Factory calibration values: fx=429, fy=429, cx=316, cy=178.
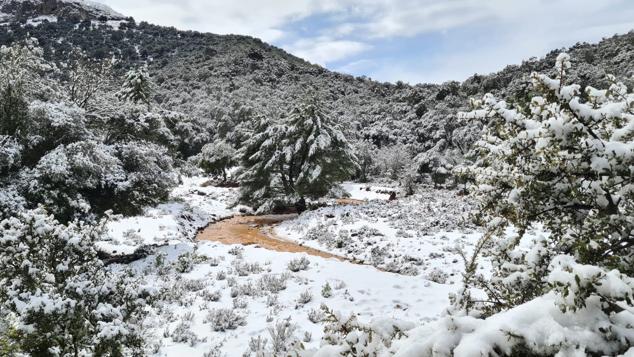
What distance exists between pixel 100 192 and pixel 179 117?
305 inches

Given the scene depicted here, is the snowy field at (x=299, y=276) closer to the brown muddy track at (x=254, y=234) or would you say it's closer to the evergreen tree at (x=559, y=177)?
the brown muddy track at (x=254, y=234)

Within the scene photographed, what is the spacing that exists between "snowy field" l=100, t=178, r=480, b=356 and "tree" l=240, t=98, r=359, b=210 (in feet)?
16.7

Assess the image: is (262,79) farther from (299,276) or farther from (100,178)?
(299,276)

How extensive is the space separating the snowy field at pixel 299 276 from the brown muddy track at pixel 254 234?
82 centimetres

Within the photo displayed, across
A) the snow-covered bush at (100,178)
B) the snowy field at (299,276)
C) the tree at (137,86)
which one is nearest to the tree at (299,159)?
the snowy field at (299,276)

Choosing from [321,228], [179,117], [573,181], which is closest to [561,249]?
[573,181]

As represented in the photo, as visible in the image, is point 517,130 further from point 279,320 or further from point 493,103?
point 279,320

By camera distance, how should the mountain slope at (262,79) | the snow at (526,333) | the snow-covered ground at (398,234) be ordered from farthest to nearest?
the mountain slope at (262,79) < the snow-covered ground at (398,234) < the snow at (526,333)

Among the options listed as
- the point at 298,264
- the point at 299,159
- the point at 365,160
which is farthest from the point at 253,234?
the point at 365,160

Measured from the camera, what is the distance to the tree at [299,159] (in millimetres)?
28500

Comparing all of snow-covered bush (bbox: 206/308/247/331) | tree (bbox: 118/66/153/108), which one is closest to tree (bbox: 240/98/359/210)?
tree (bbox: 118/66/153/108)

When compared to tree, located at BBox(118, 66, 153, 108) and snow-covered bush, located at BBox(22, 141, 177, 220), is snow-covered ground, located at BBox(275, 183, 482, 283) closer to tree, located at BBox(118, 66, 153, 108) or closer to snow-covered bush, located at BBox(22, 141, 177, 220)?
snow-covered bush, located at BBox(22, 141, 177, 220)

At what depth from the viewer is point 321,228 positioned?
21.7 m

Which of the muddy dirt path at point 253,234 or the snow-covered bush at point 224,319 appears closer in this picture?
the snow-covered bush at point 224,319
